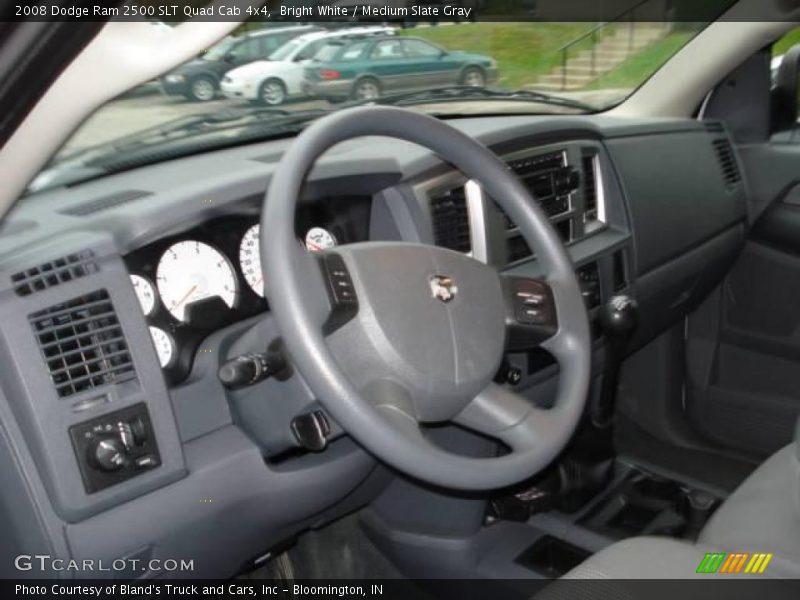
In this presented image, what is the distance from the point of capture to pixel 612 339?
2307 mm

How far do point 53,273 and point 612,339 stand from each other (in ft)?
4.55

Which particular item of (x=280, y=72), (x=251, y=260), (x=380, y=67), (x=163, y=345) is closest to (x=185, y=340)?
(x=163, y=345)

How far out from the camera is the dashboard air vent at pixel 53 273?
143 centimetres

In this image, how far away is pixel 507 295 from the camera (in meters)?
1.70

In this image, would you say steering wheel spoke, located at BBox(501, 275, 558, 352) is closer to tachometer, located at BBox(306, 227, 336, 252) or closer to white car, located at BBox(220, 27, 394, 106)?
tachometer, located at BBox(306, 227, 336, 252)

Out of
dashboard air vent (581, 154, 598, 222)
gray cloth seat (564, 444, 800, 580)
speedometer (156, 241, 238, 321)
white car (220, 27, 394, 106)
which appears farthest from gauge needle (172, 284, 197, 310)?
dashboard air vent (581, 154, 598, 222)

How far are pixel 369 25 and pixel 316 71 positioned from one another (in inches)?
6.7

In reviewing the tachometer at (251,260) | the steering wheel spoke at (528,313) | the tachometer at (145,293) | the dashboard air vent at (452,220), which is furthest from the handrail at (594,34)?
the tachometer at (145,293)

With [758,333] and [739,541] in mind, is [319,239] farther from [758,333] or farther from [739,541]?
[758,333]

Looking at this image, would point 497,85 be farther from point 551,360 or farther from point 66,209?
point 66,209

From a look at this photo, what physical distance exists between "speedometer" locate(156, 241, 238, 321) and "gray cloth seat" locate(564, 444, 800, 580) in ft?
2.62

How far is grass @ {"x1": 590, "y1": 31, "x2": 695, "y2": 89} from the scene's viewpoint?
2.97 meters

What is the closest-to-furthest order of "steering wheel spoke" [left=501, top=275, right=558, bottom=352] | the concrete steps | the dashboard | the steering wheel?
the steering wheel, the dashboard, "steering wheel spoke" [left=501, top=275, right=558, bottom=352], the concrete steps

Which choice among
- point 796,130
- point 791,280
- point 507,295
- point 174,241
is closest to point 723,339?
point 791,280
